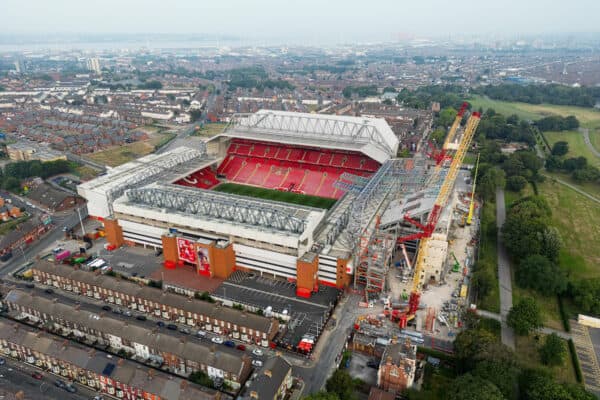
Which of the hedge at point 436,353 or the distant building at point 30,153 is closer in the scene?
the hedge at point 436,353

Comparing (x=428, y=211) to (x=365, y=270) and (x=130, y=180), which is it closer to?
(x=365, y=270)

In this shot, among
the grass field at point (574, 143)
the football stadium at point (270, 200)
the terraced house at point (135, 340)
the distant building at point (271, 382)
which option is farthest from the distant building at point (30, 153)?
the grass field at point (574, 143)

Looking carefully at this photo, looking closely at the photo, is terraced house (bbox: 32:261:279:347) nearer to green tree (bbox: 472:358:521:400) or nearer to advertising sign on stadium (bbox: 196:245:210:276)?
advertising sign on stadium (bbox: 196:245:210:276)

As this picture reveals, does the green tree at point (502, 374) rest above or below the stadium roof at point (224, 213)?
below

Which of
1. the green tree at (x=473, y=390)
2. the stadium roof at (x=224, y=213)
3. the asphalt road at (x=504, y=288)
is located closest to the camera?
the green tree at (x=473, y=390)

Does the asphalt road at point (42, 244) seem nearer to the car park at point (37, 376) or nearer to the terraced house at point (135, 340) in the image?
the terraced house at point (135, 340)

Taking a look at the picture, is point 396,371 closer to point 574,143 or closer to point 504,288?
point 504,288
